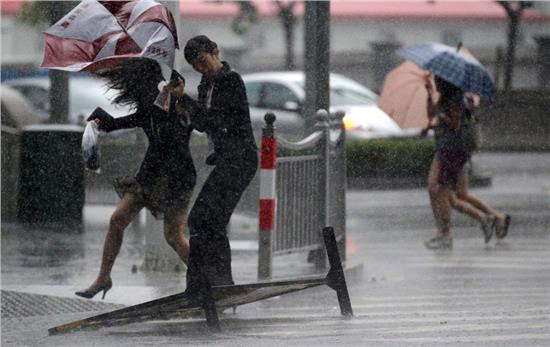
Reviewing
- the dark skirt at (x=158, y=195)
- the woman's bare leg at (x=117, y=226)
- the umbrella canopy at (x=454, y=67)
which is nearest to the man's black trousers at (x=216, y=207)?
the dark skirt at (x=158, y=195)

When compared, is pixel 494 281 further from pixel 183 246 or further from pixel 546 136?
pixel 546 136

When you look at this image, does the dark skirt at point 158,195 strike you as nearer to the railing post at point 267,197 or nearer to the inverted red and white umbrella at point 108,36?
the inverted red and white umbrella at point 108,36

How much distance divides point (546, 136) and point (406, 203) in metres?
12.5

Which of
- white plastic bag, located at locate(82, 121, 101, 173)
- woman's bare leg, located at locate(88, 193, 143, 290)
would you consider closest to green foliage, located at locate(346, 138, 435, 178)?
woman's bare leg, located at locate(88, 193, 143, 290)

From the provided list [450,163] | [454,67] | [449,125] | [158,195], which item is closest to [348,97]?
[450,163]

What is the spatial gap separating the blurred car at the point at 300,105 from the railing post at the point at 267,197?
43.4ft

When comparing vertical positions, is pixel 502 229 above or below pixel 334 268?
below

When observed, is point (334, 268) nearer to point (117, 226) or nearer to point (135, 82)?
point (117, 226)

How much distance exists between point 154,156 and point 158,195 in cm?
26

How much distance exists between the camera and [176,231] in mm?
9938

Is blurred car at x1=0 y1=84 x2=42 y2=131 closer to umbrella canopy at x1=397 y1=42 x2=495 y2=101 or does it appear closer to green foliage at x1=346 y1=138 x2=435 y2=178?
green foliage at x1=346 y1=138 x2=435 y2=178

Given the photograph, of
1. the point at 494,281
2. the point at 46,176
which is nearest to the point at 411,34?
the point at 46,176

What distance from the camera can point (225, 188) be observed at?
966 cm

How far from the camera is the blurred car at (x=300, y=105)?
82.6 feet
